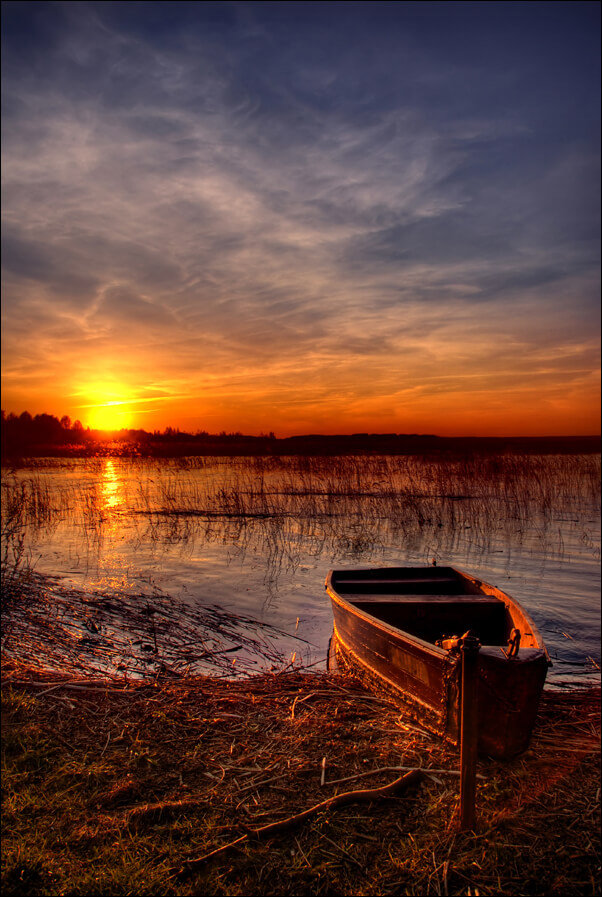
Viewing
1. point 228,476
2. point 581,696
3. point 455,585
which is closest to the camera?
point 581,696

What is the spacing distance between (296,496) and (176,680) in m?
16.4

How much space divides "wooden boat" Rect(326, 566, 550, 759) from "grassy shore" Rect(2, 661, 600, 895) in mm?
316

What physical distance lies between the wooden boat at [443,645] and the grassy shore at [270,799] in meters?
0.32

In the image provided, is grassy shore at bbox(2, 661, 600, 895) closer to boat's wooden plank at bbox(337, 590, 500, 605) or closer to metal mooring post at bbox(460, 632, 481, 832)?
metal mooring post at bbox(460, 632, 481, 832)

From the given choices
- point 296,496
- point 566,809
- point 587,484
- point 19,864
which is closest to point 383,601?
point 566,809

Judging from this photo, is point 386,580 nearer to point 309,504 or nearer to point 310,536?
point 310,536

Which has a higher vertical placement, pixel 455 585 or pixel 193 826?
pixel 455 585

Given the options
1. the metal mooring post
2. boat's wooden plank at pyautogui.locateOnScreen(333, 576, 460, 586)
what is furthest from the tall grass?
the metal mooring post

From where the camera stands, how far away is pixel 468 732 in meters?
3.69

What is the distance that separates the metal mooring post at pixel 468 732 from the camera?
367 cm

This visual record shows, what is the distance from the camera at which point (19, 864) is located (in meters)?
3.43

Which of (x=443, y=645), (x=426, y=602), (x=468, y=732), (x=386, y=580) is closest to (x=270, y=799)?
(x=468, y=732)

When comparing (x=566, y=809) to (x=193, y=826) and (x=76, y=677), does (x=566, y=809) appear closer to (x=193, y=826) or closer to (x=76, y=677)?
(x=193, y=826)

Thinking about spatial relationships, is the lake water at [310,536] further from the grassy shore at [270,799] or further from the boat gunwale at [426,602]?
the grassy shore at [270,799]
